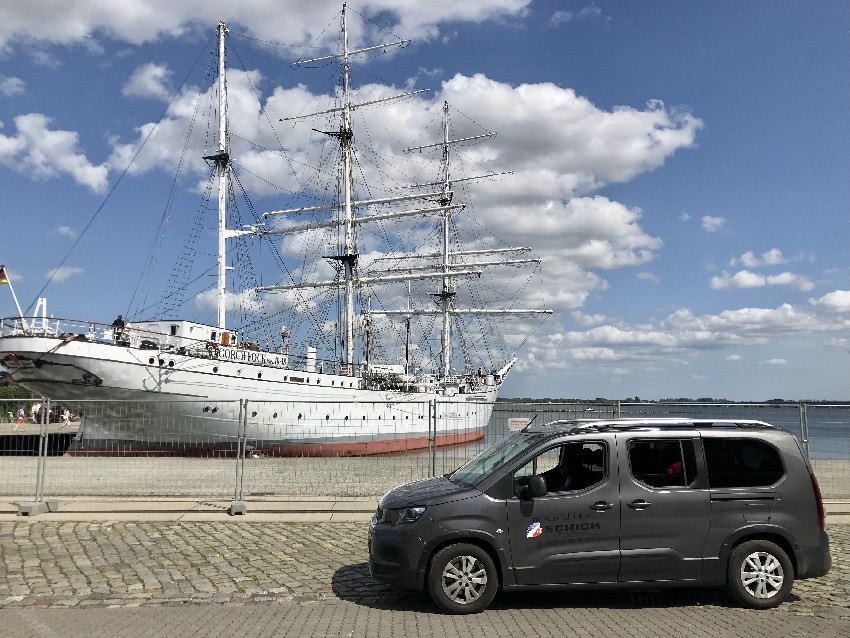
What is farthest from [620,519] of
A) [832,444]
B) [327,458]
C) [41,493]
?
[832,444]

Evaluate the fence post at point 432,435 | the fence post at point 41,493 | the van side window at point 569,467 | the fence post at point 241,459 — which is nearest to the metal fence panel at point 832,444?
the fence post at point 432,435

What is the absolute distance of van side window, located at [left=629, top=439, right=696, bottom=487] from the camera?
6.42 metres

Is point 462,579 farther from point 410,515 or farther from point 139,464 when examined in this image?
point 139,464

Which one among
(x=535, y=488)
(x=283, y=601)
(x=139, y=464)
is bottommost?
(x=283, y=601)

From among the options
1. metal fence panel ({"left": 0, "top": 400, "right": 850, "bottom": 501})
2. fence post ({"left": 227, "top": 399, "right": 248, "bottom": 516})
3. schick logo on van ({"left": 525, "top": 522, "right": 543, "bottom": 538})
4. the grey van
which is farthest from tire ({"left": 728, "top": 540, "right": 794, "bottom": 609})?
fence post ({"left": 227, "top": 399, "right": 248, "bottom": 516})

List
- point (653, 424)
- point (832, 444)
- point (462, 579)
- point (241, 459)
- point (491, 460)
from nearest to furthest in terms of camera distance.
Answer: point (462, 579)
point (653, 424)
point (491, 460)
point (241, 459)
point (832, 444)

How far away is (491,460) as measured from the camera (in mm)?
6992

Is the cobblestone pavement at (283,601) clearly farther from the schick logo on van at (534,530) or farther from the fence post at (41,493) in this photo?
the fence post at (41,493)

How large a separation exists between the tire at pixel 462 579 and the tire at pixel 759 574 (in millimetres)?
2236

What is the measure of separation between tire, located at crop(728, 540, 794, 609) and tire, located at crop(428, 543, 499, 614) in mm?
2236

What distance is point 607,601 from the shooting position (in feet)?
21.5

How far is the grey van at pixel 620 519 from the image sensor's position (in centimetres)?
613

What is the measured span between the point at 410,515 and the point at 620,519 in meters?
1.91

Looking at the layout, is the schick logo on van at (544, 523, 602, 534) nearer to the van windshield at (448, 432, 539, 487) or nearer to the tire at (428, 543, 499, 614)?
the tire at (428, 543, 499, 614)
